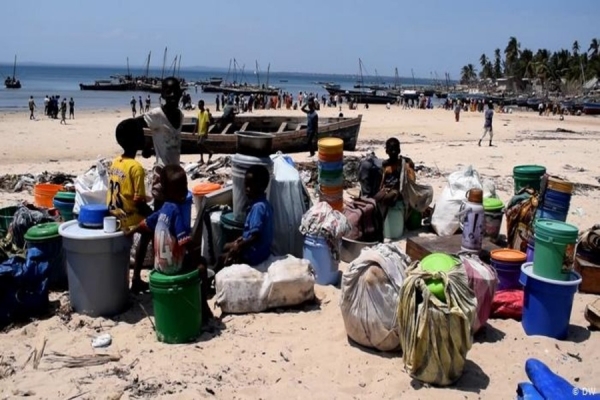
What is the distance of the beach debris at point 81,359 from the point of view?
3785 millimetres

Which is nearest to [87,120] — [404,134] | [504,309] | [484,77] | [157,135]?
[404,134]

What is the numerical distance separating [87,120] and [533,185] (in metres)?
26.3

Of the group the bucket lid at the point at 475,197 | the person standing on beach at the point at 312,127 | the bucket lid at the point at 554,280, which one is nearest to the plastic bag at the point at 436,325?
the bucket lid at the point at 554,280

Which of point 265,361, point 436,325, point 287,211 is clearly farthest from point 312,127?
point 436,325

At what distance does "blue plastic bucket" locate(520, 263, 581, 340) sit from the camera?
4098mm

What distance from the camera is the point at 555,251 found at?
402cm

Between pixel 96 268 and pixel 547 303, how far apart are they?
3680 millimetres

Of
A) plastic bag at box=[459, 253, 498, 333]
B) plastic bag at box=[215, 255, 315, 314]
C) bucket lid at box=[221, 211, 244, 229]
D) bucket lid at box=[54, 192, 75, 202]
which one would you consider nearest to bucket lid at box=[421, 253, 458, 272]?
plastic bag at box=[459, 253, 498, 333]

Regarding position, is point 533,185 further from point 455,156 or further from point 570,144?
point 570,144

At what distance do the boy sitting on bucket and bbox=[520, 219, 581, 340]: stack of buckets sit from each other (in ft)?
8.84

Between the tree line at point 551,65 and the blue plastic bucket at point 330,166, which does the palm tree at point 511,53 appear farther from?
the blue plastic bucket at point 330,166

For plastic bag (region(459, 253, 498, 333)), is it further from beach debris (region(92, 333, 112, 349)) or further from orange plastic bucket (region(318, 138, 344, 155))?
beach debris (region(92, 333, 112, 349))

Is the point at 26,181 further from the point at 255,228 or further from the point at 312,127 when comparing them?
the point at 312,127

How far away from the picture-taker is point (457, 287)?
3512 mm
